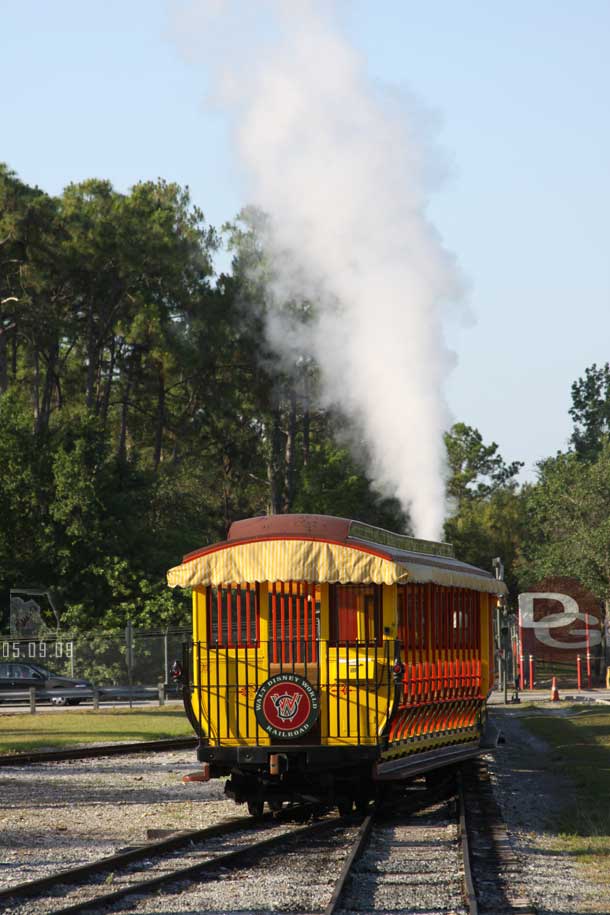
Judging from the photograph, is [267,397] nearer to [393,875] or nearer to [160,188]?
[160,188]

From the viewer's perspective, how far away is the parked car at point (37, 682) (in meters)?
39.4

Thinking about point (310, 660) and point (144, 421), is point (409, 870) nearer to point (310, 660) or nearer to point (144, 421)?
point (310, 660)

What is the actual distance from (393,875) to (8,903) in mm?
3033

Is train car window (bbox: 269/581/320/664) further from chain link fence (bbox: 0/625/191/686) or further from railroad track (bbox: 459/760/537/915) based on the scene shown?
chain link fence (bbox: 0/625/191/686)

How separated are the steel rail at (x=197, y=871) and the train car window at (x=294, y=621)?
1702 mm

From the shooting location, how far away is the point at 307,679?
45.4 feet

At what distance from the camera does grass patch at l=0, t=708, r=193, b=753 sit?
26.5 metres

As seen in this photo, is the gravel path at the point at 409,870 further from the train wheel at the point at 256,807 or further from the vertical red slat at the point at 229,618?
the vertical red slat at the point at 229,618

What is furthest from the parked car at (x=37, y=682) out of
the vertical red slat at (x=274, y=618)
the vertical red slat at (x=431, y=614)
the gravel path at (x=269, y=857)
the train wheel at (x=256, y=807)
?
the vertical red slat at (x=274, y=618)

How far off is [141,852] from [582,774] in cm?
851

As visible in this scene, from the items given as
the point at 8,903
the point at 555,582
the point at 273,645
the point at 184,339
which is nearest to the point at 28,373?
the point at 184,339

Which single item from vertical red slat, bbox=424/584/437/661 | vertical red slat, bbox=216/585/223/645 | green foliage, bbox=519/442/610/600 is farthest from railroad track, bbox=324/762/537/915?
green foliage, bbox=519/442/610/600

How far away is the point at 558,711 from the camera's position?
33750mm

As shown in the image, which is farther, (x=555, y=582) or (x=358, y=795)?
(x=555, y=582)
